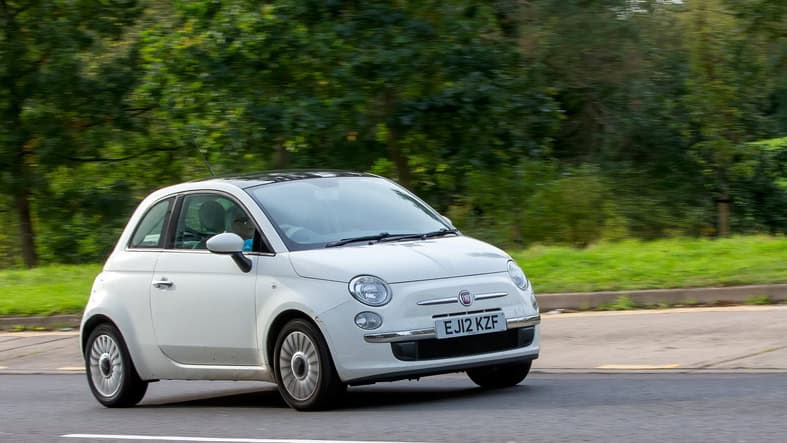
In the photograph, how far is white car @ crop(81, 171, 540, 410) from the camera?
333 inches

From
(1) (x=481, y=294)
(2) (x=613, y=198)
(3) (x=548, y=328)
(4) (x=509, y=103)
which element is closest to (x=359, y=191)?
(1) (x=481, y=294)

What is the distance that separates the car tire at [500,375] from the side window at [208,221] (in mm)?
1716

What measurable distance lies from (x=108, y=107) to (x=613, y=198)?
10.1 meters

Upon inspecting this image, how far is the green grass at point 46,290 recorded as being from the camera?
1739cm

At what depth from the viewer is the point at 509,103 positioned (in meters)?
22.7

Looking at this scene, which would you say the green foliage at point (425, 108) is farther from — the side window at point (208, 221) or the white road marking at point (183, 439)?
the white road marking at point (183, 439)

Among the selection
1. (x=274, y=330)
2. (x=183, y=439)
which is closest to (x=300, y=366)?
(x=274, y=330)

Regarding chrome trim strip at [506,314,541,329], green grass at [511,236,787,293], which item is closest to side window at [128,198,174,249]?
chrome trim strip at [506,314,541,329]

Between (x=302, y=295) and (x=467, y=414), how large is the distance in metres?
1.24

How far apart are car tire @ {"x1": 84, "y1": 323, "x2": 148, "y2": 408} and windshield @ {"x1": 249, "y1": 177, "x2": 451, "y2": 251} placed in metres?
1.67

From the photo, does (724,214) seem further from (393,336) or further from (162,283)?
(393,336)

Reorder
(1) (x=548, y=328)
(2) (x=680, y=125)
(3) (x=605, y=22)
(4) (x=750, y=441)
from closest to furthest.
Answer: (4) (x=750, y=441)
(1) (x=548, y=328)
(3) (x=605, y=22)
(2) (x=680, y=125)

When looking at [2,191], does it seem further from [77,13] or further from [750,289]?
[750,289]

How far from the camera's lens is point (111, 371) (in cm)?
1036
